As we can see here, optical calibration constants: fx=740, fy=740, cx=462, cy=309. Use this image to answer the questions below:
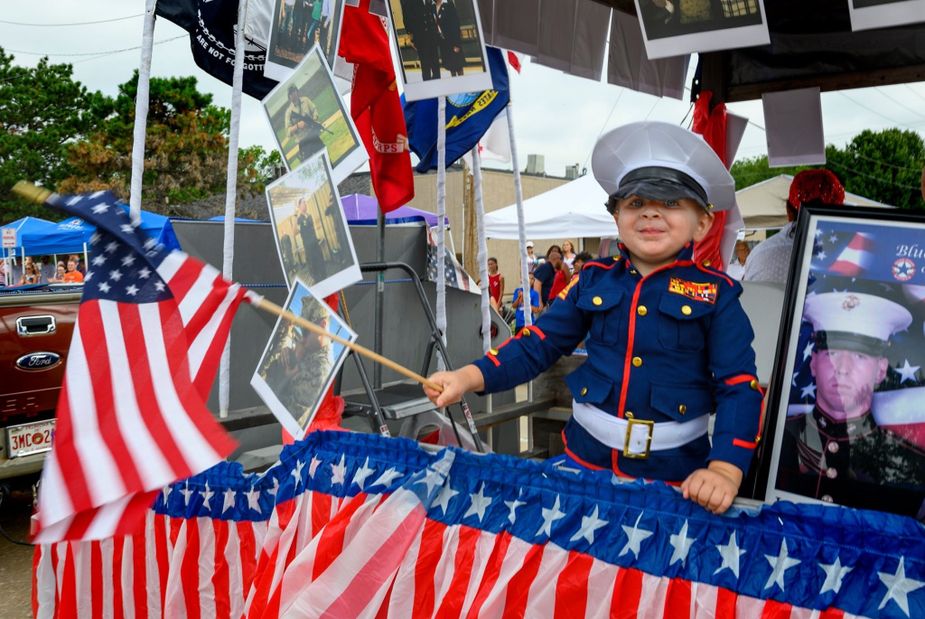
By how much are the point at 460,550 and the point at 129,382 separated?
36.7 inches

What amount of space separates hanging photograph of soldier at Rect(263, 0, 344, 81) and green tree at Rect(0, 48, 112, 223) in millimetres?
37402

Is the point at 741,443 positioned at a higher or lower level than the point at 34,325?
higher

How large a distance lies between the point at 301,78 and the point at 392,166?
157 cm

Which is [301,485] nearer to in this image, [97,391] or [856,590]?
[97,391]

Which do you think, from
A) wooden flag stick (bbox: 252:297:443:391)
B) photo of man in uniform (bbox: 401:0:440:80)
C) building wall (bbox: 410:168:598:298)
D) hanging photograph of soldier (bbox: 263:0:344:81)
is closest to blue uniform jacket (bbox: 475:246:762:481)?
wooden flag stick (bbox: 252:297:443:391)

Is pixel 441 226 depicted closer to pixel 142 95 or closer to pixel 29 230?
pixel 142 95

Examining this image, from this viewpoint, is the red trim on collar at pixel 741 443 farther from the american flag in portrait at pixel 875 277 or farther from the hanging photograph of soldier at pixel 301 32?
the hanging photograph of soldier at pixel 301 32

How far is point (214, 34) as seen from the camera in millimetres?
4398

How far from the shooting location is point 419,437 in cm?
385

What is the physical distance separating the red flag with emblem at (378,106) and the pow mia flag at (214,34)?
59 centimetres

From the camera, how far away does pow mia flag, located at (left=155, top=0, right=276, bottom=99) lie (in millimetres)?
4285

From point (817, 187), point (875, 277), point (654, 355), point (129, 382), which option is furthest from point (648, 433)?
point (817, 187)

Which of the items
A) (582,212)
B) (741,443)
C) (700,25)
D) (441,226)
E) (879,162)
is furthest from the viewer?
(879,162)

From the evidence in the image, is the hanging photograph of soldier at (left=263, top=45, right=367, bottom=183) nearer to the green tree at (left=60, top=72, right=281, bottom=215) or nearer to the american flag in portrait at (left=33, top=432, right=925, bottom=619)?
the american flag in portrait at (left=33, top=432, right=925, bottom=619)
